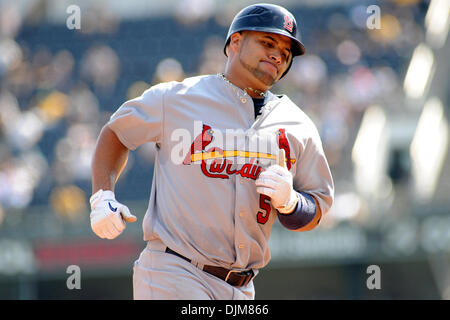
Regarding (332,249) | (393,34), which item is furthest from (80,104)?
(393,34)

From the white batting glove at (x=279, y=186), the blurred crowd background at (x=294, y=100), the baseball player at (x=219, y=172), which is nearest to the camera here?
the white batting glove at (x=279, y=186)

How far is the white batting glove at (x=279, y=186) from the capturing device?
125 inches

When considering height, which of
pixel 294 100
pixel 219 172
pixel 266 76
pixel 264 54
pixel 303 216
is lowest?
pixel 303 216

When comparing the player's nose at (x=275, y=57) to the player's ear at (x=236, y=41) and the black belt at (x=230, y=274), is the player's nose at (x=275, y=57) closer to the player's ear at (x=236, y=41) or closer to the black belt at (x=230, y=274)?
the player's ear at (x=236, y=41)

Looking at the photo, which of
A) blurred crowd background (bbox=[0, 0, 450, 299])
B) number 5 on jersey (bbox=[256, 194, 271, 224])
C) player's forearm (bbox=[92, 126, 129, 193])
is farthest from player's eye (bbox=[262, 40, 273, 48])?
blurred crowd background (bbox=[0, 0, 450, 299])

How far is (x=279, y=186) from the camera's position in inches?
125

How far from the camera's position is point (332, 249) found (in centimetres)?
880

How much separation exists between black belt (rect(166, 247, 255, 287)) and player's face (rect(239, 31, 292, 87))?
0.90m

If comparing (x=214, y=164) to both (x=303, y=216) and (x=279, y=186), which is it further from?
(x=303, y=216)

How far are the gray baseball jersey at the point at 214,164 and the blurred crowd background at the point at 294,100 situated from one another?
5.31 metres

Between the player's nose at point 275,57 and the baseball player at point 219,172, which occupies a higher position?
the player's nose at point 275,57

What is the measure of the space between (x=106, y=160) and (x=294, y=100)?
723 cm

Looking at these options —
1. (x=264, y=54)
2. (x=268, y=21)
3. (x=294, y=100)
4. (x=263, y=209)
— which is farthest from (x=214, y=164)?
(x=294, y=100)

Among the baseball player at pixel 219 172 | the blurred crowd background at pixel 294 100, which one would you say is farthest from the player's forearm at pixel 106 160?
the blurred crowd background at pixel 294 100
